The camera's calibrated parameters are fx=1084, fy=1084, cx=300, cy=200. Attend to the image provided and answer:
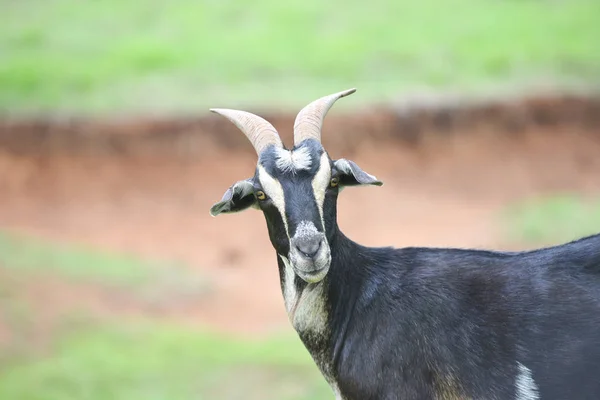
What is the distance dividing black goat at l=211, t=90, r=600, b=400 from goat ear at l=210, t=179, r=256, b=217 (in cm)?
1

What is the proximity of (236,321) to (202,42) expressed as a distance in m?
12.0

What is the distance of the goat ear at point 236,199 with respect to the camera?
9711mm

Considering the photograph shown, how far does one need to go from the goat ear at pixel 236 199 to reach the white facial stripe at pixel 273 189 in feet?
0.47

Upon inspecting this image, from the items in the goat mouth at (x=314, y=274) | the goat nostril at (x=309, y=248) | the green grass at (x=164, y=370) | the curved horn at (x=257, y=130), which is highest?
the curved horn at (x=257, y=130)

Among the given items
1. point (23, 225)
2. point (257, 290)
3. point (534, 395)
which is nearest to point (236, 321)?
point (257, 290)

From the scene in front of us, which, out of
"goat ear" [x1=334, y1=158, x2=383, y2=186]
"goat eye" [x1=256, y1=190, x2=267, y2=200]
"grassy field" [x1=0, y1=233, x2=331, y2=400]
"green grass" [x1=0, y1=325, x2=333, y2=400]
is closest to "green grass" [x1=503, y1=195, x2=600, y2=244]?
"grassy field" [x1=0, y1=233, x2=331, y2=400]

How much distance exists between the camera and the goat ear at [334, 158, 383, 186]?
32.0 feet

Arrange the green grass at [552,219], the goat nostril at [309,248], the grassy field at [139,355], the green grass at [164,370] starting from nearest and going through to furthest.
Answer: the goat nostril at [309,248], the green grass at [164,370], the grassy field at [139,355], the green grass at [552,219]

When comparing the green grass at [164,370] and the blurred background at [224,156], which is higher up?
the blurred background at [224,156]

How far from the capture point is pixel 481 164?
24.2m

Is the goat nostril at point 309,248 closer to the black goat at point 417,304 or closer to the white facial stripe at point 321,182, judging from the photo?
the black goat at point 417,304

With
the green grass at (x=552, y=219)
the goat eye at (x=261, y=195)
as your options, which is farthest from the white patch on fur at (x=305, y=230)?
the green grass at (x=552, y=219)

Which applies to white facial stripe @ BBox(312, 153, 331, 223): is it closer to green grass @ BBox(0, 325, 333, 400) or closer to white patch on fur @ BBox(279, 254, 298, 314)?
white patch on fur @ BBox(279, 254, 298, 314)

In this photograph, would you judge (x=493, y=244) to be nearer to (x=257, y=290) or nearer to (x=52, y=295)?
(x=257, y=290)
